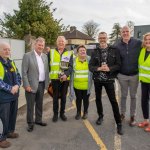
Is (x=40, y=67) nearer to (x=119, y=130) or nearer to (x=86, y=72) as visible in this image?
(x=86, y=72)

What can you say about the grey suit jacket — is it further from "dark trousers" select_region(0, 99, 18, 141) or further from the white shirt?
"dark trousers" select_region(0, 99, 18, 141)

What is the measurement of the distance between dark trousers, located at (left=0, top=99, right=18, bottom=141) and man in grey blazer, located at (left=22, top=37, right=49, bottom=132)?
0.61 m

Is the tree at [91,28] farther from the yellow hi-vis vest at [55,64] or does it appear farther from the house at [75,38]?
the yellow hi-vis vest at [55,64]

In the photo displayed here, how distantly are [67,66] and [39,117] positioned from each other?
138 centimetres

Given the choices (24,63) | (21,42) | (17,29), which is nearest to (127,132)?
(24,63)

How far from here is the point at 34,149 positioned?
5.27 meters

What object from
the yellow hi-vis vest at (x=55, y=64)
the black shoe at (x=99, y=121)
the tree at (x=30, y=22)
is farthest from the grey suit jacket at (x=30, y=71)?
the tree at (x=30, y=22)

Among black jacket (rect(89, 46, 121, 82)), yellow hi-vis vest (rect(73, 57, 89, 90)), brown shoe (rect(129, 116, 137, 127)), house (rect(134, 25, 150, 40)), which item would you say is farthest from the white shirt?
house (rect(134, 25, 150, 40))

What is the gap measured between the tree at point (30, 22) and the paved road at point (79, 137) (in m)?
15.1

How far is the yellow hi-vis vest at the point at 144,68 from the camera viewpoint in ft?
20.4

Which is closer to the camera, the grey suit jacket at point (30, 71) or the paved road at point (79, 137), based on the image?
the paved road at point (79, 137)

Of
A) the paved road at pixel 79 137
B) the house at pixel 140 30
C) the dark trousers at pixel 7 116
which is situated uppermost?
the house at pixel 140 30

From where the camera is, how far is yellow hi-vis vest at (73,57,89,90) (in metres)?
7.12

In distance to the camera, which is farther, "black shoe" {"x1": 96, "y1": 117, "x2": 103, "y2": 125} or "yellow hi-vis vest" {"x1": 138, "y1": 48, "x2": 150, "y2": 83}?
"black shoe" {"x1": 96, "y1": 117, "x2": 103, "y2": 125}
